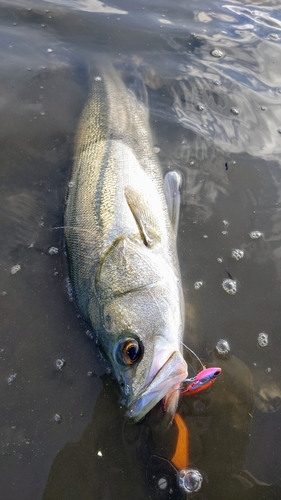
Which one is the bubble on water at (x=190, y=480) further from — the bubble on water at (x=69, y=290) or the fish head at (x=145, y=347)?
the bubble on water at (x=69, y=290)

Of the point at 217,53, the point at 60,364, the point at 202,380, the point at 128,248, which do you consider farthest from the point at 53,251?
the point at 217,53

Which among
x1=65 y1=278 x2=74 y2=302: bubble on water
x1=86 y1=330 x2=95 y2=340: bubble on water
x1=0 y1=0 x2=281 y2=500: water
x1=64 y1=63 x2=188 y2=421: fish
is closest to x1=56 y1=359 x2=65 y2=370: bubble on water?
x1=0 y1=0 x2=281 y2=500: water

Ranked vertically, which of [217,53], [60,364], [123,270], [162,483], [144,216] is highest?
[217,53]

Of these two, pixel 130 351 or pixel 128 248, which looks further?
pixel 128 248

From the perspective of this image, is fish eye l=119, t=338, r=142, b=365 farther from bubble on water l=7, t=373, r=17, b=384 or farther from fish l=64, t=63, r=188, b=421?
bubble on water l=7, t=373, r=17, b=384

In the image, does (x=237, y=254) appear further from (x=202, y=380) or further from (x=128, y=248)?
(x=202, y=380)

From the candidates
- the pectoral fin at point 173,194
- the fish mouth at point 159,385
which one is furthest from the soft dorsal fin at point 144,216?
the fish mouth at point 159,385
